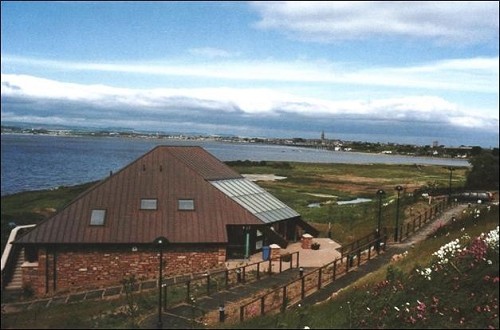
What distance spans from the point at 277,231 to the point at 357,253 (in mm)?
7186

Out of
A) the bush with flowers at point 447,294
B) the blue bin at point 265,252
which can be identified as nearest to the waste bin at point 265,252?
the blue bin at point 265,252

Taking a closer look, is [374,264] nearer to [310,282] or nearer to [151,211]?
[310,282]

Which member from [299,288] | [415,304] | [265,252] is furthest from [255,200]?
[415,304]

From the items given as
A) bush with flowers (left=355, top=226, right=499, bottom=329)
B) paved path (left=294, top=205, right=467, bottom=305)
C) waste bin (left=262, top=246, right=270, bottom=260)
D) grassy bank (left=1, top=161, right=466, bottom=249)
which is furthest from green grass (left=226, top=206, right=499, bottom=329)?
grassy bank (left=1, top=161, right=466, bottom=249)

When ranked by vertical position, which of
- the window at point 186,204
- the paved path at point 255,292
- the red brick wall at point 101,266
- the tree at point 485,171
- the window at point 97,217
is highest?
the tree at point 485,171

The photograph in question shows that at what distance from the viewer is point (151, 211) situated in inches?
996

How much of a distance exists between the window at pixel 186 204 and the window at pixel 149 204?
1.25 m

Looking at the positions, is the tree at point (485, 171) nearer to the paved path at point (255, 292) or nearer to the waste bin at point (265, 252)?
the paved path at point (255, 292)

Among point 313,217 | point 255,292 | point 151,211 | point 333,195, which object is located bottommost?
point 333,195

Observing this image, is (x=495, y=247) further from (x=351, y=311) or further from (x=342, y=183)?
(x=342, y=183)

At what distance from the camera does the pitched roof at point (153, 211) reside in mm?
23641

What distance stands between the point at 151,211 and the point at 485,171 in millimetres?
18199

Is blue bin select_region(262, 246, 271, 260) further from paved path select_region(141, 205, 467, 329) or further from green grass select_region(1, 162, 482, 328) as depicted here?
green grass select_region(1, 162, 482, 328)

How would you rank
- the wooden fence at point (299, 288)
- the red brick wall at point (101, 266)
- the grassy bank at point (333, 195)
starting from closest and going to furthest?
1. the wooden fence at point (299, 288)
2. the red brick wall at point (101, 266)
3. the grassy bank at point (333, 195)
